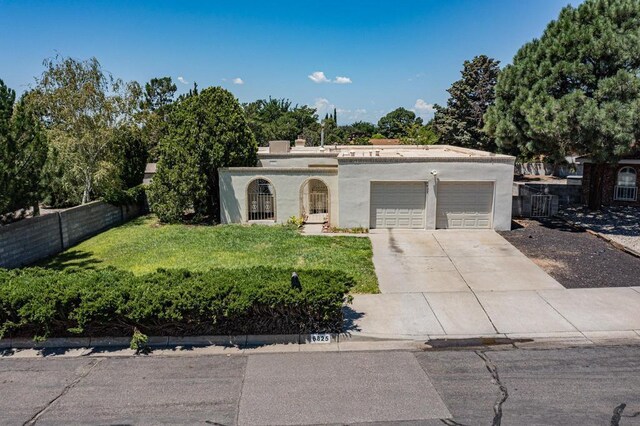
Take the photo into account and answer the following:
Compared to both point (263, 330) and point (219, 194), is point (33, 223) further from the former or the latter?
point (263, 330)

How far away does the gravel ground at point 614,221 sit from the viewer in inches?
632

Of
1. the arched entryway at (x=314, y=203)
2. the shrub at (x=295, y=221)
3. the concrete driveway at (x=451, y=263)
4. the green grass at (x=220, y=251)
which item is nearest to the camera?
the concrete driveway at (x=451, y=263)

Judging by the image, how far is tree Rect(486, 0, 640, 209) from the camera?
606 inches

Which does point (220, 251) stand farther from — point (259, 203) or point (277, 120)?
point (277, 120)

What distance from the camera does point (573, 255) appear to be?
14.2 m

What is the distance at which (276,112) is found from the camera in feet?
241

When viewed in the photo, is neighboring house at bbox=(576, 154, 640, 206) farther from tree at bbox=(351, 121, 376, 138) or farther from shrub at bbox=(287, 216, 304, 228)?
tree at bbox=(351, 121, 376, 138)

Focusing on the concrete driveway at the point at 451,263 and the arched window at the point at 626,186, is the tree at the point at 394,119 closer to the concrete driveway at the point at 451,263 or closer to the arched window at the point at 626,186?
the arched window at the point at 626,186

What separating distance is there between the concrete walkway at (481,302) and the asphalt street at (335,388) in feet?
2.63

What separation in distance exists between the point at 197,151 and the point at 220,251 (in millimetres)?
5965

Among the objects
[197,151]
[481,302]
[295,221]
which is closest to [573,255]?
[481,302]

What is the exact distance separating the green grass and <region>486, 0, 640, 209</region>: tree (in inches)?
301

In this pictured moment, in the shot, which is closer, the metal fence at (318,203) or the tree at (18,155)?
the tree at (18,155)

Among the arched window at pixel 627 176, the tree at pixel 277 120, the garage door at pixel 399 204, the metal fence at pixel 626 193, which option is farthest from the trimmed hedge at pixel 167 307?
the tree at pixel 277 120
